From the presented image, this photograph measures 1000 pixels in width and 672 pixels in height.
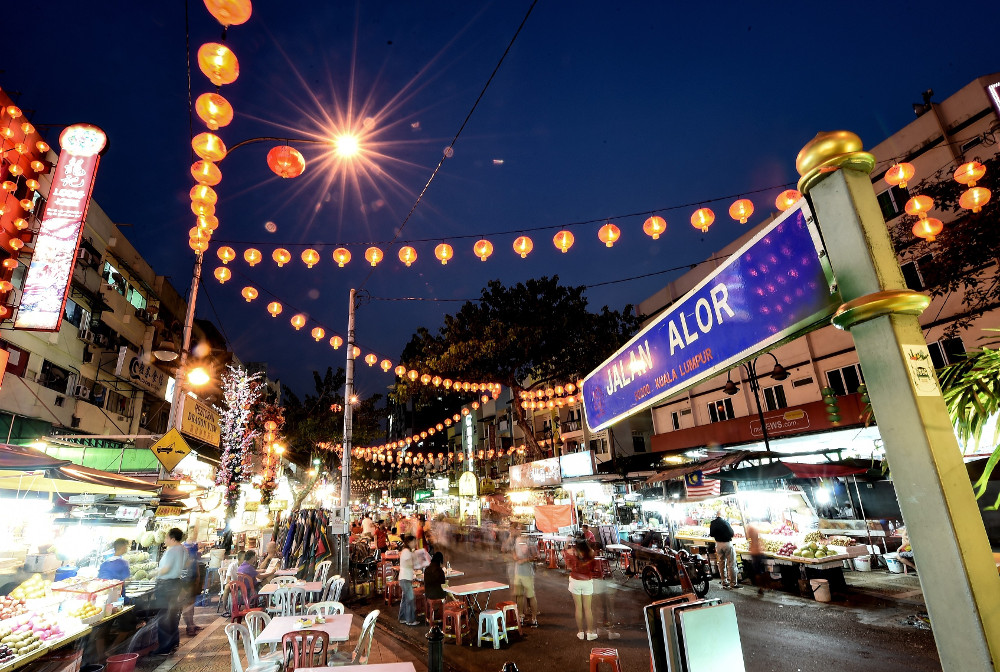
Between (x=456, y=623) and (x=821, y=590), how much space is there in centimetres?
843

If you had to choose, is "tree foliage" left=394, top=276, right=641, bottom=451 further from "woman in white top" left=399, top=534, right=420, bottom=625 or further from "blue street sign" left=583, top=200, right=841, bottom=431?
"blue street sign" left=583, top=200, right=841, bottom=431

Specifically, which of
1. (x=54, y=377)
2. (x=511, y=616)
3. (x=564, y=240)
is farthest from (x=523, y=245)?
(x=54, y=377)

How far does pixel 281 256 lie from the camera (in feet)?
39.4

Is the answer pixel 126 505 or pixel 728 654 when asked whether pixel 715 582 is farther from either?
pixel 126 505

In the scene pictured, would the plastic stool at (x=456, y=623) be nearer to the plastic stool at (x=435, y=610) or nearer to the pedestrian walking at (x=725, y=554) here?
the plastic stool at (x=435, y=610)

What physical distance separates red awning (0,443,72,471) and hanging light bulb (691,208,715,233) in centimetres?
1178

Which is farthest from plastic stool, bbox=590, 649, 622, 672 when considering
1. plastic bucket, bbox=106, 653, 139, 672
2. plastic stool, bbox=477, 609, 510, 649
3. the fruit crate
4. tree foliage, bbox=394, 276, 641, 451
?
tree foliage, bbox=394, 276, 641, 451

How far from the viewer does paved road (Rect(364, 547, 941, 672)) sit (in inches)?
303

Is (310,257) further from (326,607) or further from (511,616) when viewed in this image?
(511,616)

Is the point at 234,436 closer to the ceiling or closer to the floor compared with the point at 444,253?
closer to the floor

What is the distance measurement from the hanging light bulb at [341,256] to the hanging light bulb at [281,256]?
1.31 meters

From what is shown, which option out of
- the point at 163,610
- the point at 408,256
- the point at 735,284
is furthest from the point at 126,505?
the point at 735,284

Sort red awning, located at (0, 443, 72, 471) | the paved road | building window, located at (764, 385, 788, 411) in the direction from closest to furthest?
red awning, located at (0, 443, 72, 471) → the paved road → building window, located at (764, 385, 788, 411)

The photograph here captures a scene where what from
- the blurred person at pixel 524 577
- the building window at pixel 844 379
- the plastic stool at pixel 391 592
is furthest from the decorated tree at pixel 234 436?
the building window at pixel 844 379
